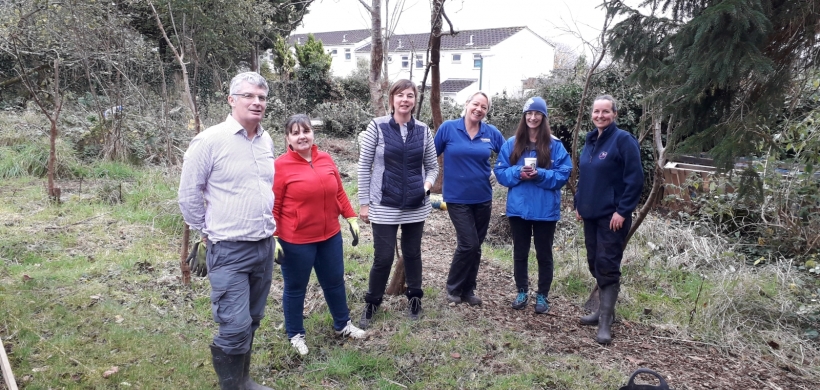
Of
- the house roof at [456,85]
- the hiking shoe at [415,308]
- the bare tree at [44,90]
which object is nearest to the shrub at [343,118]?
the bare tree at [44,90]

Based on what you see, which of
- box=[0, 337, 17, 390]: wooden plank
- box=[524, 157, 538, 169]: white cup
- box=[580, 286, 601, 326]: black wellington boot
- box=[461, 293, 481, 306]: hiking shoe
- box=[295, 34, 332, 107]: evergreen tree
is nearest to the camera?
box=[0, 337, 17, 390]: wooden plank

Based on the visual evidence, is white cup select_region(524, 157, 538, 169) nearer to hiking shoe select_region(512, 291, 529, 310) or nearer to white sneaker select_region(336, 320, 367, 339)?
hiking shoe select_region(512, 291, 529, 310)

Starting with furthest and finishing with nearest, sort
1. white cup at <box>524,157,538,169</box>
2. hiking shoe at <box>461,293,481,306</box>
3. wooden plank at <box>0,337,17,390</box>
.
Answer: hiking shoe at <box>461,293,481,306</box>, white cup at <box>524,157,538,169</box>, wooden plank at <box>0,337,17,390</box>

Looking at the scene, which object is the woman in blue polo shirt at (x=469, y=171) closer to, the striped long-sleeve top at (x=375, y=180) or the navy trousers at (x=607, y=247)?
the striped long-sleeve top at (x=375, y=180)

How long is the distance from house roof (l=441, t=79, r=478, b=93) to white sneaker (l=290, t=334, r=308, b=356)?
3039 centimetres

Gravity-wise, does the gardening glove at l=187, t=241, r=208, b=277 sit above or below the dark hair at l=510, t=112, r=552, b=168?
below

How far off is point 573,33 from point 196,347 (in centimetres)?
445

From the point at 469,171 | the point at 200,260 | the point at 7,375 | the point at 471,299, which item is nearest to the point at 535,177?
the point at 469,171

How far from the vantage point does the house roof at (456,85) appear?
110 feet

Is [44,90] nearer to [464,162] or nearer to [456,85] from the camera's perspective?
[464,162]

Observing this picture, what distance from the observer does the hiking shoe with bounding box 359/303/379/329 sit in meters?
3.69

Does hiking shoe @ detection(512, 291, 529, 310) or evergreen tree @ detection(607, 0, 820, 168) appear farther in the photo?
hiking shoe @ detection(512, 291, 529, 310)

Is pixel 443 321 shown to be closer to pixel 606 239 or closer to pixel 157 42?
pixel 606 239

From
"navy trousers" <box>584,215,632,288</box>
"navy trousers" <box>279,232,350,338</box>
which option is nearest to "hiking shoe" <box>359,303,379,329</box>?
"navy trousers" <box>279,232,350,338</box>
